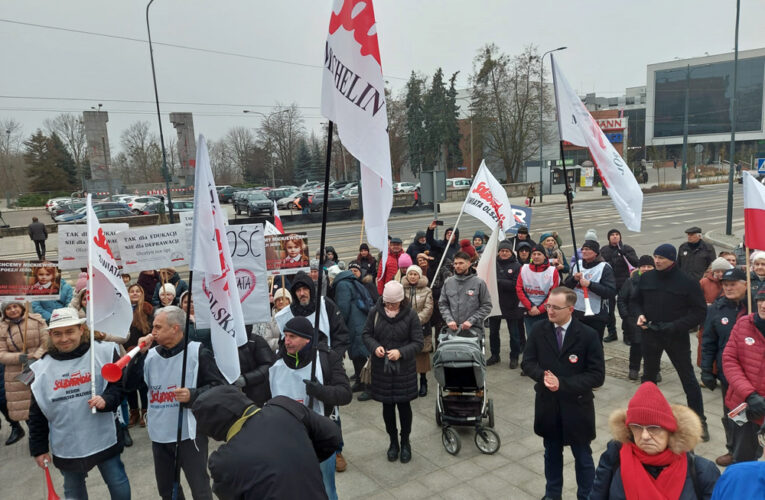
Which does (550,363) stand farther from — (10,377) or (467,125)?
(467,125)

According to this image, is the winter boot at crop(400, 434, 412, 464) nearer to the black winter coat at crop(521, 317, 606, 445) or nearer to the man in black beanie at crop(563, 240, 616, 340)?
the black winter coat at crop(521, 317, 606, 445)

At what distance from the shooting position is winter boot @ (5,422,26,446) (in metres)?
6.12

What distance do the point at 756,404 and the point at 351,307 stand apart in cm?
424

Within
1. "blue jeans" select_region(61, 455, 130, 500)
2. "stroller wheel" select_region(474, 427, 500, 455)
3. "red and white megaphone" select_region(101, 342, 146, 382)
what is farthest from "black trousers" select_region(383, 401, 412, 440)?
"red and white megaphone" select_region(101, 342, 146, 382)

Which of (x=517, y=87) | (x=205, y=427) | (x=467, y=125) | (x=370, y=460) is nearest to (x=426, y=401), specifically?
(x=370, y=460)

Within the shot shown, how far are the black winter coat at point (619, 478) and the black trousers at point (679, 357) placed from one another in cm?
315

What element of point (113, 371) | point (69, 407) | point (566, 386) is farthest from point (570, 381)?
point (69, 407)

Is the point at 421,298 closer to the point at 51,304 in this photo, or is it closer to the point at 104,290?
the point at 104,290

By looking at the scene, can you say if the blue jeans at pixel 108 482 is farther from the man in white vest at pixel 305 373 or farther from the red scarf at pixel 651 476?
the red scarf at pixel 651 476

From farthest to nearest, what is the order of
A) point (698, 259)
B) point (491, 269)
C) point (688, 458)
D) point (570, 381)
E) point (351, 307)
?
point (698, 259) < point (491, 269) < point (351, 307) < point (570, 381) < point (688, 458)

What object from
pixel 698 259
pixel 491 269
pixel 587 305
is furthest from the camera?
pixel 698 259

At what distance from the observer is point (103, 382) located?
13.2ft

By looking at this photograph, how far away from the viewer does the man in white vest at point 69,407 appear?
12.7 ft

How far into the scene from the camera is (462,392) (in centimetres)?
555
